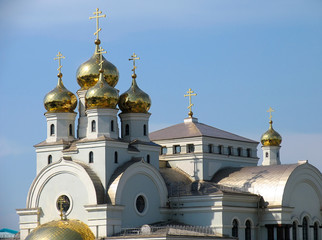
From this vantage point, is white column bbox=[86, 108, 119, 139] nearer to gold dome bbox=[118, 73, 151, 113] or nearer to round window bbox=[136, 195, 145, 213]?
gold dome bbox=[118, 73, 151, 113]

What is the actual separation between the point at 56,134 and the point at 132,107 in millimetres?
3625

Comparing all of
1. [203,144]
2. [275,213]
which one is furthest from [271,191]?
[203,144]

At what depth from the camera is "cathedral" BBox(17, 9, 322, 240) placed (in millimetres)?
39188

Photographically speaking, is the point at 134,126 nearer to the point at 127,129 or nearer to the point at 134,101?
the point at 127,129

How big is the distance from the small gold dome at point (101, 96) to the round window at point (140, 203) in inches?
162

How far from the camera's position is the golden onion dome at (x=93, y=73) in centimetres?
4191

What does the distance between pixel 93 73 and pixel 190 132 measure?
20.8 feet

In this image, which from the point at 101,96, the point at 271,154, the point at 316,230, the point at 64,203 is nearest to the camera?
the point at 101,96

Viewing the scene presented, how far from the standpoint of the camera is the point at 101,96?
39.8 m

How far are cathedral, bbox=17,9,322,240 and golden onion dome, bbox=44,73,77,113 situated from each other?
52 mm

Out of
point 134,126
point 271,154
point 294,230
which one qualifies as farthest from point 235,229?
point 271,154

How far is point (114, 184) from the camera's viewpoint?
3891 cm

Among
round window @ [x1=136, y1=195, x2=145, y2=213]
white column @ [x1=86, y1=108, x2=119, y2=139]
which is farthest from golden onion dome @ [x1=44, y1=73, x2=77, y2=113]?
round window @ [x1=136, y1=195, x2=145, y2=213]

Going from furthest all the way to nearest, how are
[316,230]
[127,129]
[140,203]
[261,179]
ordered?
[316,230] < [261,179] < [127,129] < [140,203]
